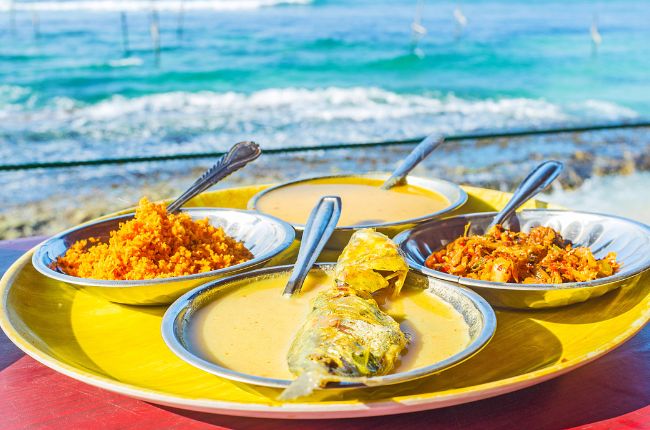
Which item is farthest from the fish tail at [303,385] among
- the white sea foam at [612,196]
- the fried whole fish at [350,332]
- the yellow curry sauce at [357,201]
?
the white sea foam at [612,196]

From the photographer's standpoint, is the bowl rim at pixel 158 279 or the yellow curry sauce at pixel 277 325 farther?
the bowl rim at pixel 158 279

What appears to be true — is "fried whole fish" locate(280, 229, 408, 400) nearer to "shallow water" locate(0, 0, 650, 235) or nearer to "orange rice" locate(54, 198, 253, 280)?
"orange rice" locate(54, 198, 253, 280)

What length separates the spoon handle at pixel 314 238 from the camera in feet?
3.64

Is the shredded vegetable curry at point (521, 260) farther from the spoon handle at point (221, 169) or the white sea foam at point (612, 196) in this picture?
the white sea foam at point (612, 196)

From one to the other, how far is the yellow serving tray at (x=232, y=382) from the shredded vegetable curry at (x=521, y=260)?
0.06 m

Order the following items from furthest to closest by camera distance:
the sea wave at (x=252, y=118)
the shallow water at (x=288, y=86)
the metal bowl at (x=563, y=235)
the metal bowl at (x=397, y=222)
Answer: the sea wave at (x=252, y=118)
the shallow water at (x=288, y=86)
the metal bowl at (x=397, y=222)
the metal bowl at (x=563, y=235)

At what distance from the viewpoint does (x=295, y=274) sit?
1118 millimetres

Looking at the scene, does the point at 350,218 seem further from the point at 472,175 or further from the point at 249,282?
the point at 472,175

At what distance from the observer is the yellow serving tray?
30.8 inches

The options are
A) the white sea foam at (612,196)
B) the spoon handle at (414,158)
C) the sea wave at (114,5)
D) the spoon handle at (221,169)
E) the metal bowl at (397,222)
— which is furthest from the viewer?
the sea wave at (114,5)

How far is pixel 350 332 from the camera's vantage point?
841mm

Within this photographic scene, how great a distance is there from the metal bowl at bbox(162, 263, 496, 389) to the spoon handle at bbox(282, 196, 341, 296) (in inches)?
1.0

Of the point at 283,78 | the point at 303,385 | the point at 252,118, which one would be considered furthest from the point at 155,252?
the point at 283,78

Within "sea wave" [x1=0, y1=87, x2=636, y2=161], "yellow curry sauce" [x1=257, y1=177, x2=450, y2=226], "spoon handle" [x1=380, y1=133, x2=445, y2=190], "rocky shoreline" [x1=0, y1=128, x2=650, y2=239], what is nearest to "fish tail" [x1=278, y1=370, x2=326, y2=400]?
"yellow curry sauce" [x1=257, y1=177, x2=450, y2=226]
